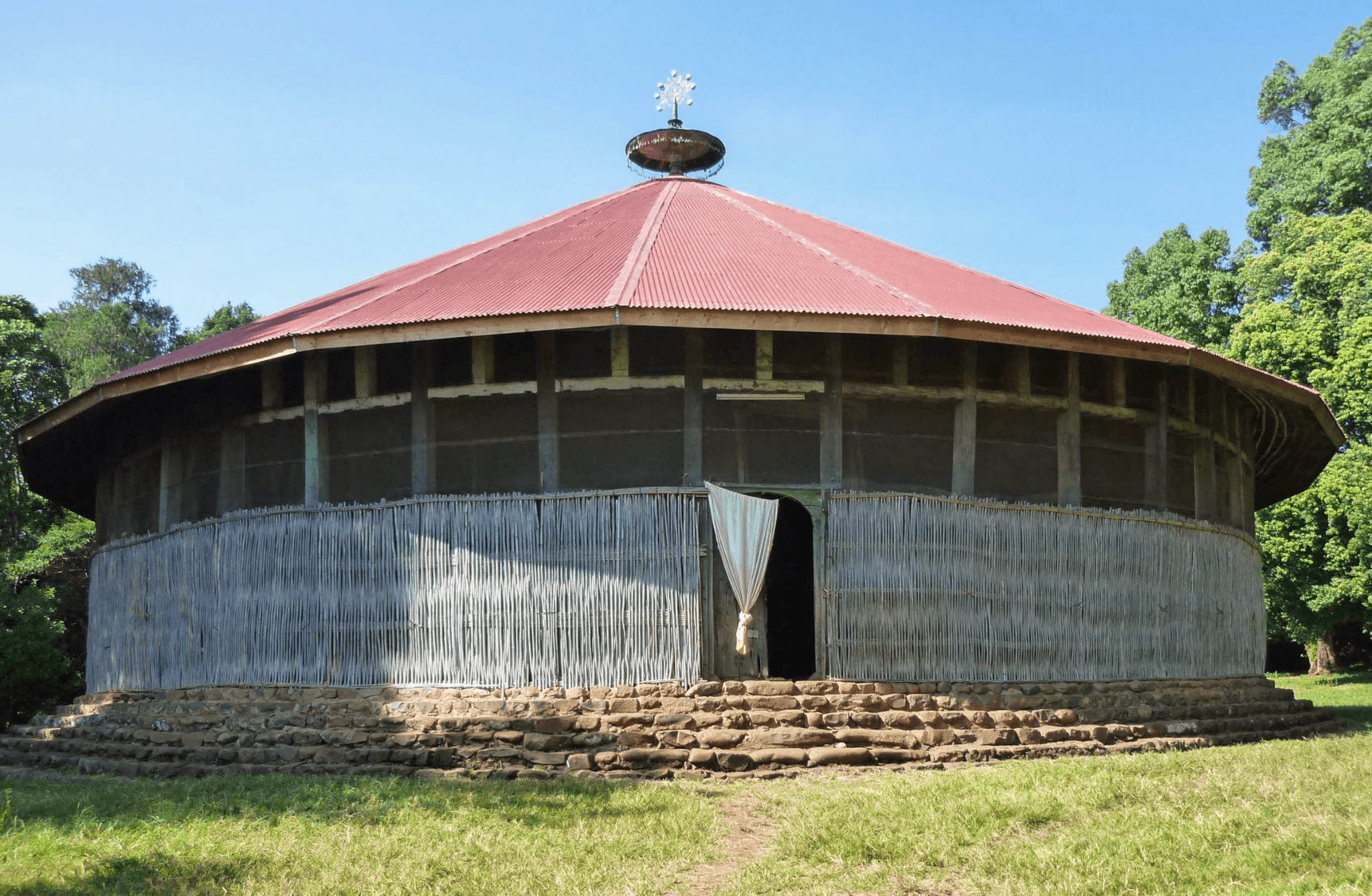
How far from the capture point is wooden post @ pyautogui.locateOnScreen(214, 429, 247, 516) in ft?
51.4

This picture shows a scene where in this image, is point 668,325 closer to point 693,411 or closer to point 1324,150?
point 693,411

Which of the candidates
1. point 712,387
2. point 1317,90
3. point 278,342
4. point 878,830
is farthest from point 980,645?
point 1317,90

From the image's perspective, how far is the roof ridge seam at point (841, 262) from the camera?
46.0 ft

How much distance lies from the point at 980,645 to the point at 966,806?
13.7 feet

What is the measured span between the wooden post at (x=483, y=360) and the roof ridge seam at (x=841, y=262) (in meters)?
4.16

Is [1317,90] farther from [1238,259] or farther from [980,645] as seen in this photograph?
[980,645]

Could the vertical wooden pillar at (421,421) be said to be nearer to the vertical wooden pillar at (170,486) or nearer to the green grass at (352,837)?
the green grass at (352,837)

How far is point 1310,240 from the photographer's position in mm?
32250

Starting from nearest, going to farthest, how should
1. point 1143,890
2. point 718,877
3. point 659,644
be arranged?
1. point 1143,890
2. point 718,877
3. point 659,644

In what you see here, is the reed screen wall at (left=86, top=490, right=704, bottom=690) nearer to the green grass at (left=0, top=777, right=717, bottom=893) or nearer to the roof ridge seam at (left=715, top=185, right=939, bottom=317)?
the green grass at (left=0, top=777, right=717, bottom=893)

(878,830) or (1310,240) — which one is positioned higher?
(1310,240)

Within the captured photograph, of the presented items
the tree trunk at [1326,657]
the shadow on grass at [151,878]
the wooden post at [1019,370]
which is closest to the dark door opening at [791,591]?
the wooden post at [1019,370]

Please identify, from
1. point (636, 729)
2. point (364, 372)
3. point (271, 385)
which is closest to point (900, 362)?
point (636, 729)

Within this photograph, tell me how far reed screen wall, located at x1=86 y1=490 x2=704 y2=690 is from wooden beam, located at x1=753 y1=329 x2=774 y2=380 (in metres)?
1.55
